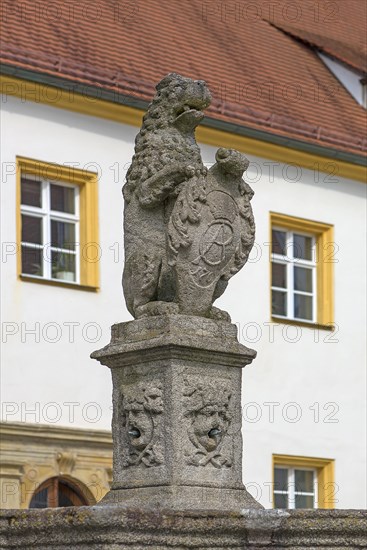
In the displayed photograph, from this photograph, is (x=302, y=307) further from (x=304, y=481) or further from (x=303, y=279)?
(x=304, y=481)

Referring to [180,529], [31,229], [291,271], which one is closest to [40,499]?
[31,229]

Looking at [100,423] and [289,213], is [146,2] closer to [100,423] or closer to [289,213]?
[289,213]

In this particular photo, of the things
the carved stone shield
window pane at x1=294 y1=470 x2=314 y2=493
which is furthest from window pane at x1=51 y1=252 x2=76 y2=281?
the carved stone shield

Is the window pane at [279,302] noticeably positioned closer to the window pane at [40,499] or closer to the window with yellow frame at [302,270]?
the window with yellow frame at [302,270]

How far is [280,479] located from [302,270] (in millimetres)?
2679

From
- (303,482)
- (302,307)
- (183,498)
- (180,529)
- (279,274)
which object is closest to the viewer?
(180,529)

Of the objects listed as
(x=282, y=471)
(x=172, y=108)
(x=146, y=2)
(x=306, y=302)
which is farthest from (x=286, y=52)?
(x=172, y=108)

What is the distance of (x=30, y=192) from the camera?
1838cm

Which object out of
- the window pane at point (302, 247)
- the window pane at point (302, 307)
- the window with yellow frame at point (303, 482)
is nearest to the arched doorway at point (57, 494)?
the window with yellow frame at point (303, 482)

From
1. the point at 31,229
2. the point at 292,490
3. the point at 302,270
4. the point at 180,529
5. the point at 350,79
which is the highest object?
the point at 350,79

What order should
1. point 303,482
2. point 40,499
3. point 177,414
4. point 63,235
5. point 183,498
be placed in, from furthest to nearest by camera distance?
1. point 303,482
2. point 63,235
3. point 40,499
4. point 177,414
5. point 183,498

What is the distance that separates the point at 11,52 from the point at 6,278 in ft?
7.98

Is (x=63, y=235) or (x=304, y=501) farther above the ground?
(x=63, y=235)

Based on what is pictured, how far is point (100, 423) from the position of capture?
1836 cm
